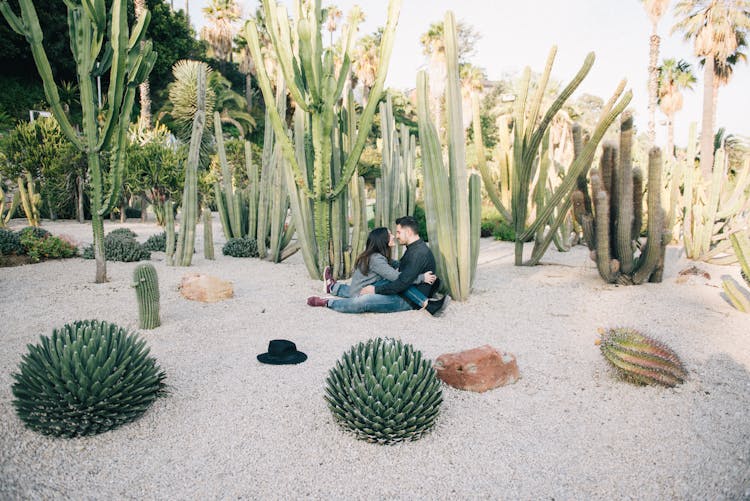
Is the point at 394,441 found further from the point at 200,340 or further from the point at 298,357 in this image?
the point at 200,340

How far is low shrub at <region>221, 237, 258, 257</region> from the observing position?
8180 mm

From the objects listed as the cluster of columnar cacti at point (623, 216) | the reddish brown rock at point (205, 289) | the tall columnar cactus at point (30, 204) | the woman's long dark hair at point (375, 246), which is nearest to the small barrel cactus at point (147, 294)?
the reddish brown rock at point (205, 289)

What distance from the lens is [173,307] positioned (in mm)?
5082

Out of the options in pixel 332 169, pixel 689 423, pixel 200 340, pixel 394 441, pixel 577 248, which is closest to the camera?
pixel 394 441

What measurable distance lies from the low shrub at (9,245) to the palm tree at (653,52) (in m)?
22.3

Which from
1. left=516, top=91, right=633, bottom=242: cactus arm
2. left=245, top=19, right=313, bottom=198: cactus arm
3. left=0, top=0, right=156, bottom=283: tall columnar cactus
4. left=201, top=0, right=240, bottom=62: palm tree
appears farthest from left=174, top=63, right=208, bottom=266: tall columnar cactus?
left=201, top=0, right=240, bottom=62: palm tree

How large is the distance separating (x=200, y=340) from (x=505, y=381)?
2555mm

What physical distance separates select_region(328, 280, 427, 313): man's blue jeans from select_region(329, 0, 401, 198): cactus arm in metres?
1.53

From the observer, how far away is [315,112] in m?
5.49

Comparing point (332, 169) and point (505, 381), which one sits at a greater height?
point (332, 169)

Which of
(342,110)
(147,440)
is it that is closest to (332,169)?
(342,110)

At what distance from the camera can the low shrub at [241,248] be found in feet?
26.8

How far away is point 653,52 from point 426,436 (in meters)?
24.2

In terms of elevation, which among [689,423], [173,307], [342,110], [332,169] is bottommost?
[689,423]
